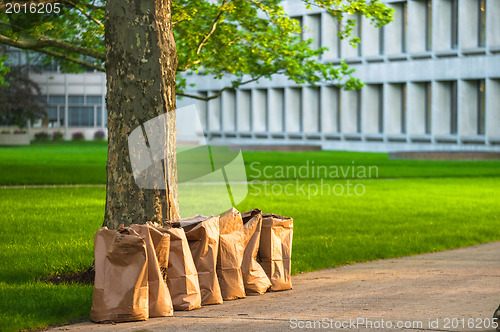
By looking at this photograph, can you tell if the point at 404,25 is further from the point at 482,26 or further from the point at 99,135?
the point at 99,135

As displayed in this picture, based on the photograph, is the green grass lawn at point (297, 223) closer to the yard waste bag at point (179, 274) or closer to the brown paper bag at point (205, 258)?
the yard waste bag at point (179, 274)

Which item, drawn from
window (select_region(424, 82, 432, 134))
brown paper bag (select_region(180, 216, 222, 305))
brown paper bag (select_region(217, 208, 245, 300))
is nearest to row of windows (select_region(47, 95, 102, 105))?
window (select_region(424, 82, 432, 134))

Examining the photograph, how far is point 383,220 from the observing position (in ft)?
50.4

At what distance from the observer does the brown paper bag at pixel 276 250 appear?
27.5 ft

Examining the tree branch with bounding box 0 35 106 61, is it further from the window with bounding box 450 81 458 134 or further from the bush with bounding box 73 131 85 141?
the bush with bounding box 73 131 85 141

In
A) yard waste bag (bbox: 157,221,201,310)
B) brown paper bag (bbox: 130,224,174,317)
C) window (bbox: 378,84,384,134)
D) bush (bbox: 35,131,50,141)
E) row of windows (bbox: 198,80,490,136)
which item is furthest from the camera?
bush (bbox: 35,131,50,141)

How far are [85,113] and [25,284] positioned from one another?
7330cm

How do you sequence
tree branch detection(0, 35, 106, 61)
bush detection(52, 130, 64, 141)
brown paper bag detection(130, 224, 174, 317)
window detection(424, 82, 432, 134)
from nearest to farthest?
brown paper bag detection(130, 224, 174, 317)
tree branch detection(0, 35, 106, 61)
window detection(424, 82, 432, 134)
bush detection(52, 130, 64, 141)

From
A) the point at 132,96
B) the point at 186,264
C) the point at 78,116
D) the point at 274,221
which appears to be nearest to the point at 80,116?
the point at 78,116

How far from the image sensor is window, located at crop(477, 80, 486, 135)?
45781 millimetres

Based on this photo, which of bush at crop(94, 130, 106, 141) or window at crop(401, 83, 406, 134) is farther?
bush at crop(94, 130, 106, 141)

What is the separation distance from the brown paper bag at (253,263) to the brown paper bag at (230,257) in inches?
5.6

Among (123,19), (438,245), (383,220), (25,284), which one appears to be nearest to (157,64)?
(123,19)

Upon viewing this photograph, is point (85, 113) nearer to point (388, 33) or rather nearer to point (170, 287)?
point (388, 33)
